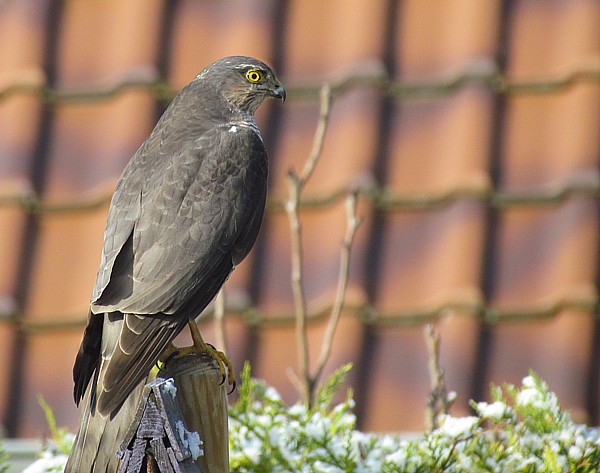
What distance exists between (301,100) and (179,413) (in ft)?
7.35

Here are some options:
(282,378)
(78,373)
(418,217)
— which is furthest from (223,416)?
(418,217)

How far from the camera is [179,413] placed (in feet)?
7.25

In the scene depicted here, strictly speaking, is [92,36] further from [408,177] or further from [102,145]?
[408,177]

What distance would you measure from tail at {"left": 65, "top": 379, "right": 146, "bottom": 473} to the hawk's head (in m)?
1.45

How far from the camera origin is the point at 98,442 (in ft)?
7.94

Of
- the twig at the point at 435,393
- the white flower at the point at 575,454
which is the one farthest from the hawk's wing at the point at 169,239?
the white flower at the point at 575,454

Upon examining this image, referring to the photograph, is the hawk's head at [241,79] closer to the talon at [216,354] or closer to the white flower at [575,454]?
the talon at [216,354]

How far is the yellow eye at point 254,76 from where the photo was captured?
3.68 m

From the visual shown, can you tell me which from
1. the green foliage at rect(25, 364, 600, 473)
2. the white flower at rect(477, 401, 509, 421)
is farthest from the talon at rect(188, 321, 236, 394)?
the white flower at rect(477, 401, 509, 421)

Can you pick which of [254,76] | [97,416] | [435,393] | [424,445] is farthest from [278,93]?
[97,416]

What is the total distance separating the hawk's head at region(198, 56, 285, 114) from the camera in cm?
367

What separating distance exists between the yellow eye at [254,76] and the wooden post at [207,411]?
145 centimetres

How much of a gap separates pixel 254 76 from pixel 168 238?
892mm

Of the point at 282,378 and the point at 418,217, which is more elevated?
the point at 418,217
